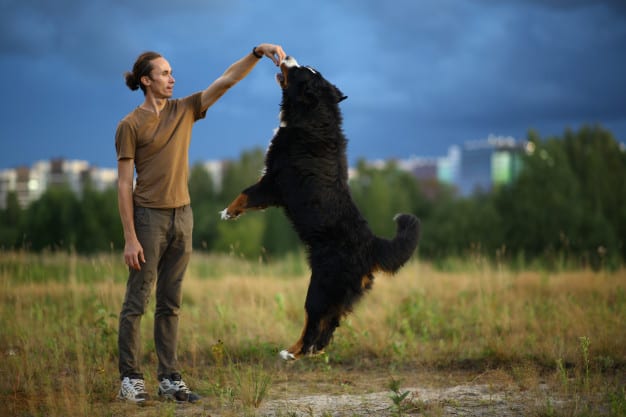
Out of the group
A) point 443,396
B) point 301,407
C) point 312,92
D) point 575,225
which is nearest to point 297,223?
point 312,92

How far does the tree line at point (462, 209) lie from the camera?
4128cm

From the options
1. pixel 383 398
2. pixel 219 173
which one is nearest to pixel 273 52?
pixel 383 398

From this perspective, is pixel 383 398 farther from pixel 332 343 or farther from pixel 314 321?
pixel 332 343

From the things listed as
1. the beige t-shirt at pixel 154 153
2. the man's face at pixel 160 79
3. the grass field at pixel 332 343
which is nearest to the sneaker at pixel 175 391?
the grass field at pixel 332 343

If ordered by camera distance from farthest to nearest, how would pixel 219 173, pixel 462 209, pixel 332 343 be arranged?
pixel 219 173, pixel 462 209, pixel 332 343

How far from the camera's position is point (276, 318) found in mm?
8227

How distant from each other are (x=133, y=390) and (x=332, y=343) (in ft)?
9.27

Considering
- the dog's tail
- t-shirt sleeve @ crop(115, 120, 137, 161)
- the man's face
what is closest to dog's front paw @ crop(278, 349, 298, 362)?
the dog's tail

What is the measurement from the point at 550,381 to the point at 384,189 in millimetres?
59345

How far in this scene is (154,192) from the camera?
491 cm

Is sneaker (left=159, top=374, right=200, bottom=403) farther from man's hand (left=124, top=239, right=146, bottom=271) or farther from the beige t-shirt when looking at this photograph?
the beige t-shirt

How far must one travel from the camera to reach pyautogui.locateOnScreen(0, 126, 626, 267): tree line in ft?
135

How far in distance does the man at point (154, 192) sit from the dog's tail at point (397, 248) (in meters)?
1.76

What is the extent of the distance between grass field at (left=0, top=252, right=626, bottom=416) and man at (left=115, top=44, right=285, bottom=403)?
0.65 metres
